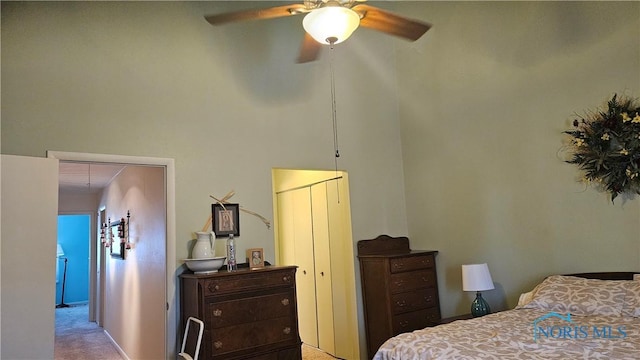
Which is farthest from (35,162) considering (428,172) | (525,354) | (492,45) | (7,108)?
(492,45)

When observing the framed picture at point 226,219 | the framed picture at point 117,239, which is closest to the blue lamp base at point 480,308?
the framed picture at point 226,219

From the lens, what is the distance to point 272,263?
3.92 metres

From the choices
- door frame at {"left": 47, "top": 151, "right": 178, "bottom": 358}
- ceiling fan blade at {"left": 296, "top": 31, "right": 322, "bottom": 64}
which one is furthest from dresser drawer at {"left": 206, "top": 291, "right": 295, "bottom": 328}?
ceiling fan blade at {"left": 296, "top": 31, "right": 322, "bottom": 64}

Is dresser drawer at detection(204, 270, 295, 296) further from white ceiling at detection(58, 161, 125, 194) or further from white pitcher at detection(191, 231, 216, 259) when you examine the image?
white ceiling at detection(58, 161, 125, 194)

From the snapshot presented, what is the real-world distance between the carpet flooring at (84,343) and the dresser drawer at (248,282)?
5.48 feet

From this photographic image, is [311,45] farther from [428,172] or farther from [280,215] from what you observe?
[280,215]

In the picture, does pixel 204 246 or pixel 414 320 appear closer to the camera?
pixel 204 246

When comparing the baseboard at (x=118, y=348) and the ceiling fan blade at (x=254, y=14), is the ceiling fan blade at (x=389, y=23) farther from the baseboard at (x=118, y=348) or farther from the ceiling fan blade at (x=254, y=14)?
the baseboard at (x=118, y=348)

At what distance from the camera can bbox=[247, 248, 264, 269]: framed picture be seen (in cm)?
368

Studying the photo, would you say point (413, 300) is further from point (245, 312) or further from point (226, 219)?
point (226, 219)

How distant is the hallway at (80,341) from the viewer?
5398mm

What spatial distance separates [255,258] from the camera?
3701 mm

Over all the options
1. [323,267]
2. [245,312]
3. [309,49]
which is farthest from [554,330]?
[323,267]

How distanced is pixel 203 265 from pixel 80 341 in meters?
4.12
